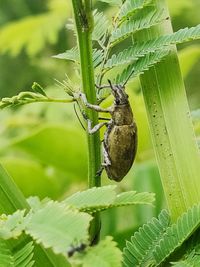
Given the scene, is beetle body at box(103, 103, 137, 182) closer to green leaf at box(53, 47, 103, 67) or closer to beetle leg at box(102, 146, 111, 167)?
beetle leg at box(102, 146, 111, 167)

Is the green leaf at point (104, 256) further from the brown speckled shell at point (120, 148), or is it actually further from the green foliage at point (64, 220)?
the brown speckled shell at point (120, 148)

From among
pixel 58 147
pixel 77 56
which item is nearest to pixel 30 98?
pixel 77 56

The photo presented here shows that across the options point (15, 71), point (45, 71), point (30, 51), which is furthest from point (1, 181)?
point (15, 71)

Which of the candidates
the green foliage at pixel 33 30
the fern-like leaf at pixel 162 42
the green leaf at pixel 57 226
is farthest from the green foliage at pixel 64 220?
the green foliage at pixel 33 30

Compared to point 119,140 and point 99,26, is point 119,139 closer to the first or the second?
point 119,140

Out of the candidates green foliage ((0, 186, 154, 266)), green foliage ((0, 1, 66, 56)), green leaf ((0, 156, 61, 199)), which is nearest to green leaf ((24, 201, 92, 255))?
green foliage ((0, 186, 154, 266))

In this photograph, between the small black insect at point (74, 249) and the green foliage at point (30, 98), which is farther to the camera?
the green foliage at point (30, 98)
